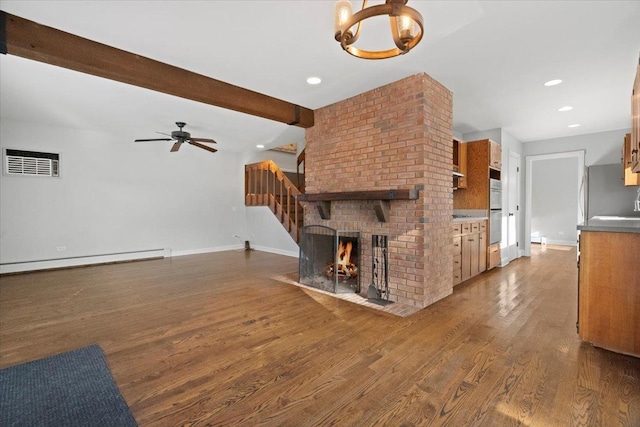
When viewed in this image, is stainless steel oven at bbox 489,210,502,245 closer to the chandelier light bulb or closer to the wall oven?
the wall oven

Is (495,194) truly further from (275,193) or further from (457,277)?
(275,193)

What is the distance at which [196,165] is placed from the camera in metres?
7.36

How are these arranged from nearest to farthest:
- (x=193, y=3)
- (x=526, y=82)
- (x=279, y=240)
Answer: (x=193, y=3)
(x=526, y=82)
(x=279, y=240)

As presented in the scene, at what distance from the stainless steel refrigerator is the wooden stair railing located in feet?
18.2

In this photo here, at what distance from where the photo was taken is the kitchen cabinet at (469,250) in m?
4.03

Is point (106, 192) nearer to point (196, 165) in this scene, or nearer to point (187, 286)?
point (196, 165)

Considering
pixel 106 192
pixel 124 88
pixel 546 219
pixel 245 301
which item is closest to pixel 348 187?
pixel 245 301

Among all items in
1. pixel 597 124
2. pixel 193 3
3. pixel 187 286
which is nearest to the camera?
pixel 193 3

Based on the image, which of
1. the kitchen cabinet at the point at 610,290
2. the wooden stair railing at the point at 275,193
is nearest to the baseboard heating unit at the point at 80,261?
the wooden stair railing at the point at 275,193

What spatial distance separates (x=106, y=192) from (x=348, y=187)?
522cm

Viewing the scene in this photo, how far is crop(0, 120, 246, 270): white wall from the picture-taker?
5.19m

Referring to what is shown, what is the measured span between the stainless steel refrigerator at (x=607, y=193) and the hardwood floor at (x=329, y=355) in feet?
7.39

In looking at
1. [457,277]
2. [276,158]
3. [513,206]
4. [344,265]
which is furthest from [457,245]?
[276,158]

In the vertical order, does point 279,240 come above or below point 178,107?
below
